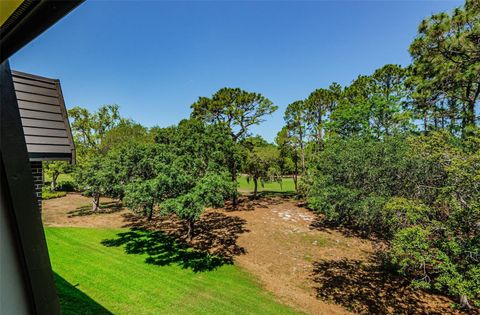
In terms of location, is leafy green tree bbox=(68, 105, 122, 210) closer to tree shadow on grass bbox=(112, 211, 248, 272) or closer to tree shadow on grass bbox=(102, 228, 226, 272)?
tree shadow on grass bbox=(112, 211, 248, 272)

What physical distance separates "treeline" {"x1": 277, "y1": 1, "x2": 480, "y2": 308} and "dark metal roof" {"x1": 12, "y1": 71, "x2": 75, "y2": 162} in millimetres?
7096

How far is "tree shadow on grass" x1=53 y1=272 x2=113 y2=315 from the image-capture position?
518 cm

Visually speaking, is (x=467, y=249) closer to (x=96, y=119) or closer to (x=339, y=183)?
(x=339, y=183)

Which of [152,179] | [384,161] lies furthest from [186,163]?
[384,161]

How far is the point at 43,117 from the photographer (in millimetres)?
4566

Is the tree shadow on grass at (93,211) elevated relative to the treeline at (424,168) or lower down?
lower down

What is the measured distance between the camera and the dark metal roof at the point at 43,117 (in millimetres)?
4207

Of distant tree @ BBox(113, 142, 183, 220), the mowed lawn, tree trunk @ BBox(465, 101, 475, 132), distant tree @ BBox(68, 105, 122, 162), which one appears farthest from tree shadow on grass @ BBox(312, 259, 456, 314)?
Result: distant tree @ BBox(68, 105, 122, 162)

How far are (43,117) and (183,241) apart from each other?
350 inches

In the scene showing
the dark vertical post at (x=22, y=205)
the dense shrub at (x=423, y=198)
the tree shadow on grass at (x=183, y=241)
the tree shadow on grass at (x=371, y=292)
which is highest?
the dark vertical post at (x=22, y=205)

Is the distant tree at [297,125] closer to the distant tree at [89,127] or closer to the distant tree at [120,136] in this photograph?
the distant tree at [120,136]

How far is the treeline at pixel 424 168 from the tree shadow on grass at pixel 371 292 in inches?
24.2

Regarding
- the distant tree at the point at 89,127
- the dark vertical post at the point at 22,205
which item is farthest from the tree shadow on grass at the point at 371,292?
the distant tree at the point at 89,127

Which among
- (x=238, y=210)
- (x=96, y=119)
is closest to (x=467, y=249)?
(x=238, y=210)
